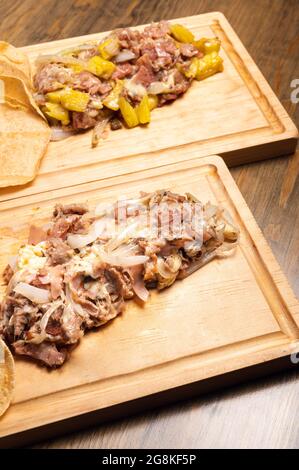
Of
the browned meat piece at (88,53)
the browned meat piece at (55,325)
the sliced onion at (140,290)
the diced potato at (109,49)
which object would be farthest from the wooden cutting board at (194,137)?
the browned meat piece at (55,325)

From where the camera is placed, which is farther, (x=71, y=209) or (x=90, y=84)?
(x=90, y=84)

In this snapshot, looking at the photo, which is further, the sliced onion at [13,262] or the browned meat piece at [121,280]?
the sliced onion at [13,262]

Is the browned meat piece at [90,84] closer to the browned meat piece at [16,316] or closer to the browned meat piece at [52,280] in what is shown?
the browned meat piece at [52,280]

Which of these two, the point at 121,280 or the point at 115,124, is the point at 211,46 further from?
the point at 121,280

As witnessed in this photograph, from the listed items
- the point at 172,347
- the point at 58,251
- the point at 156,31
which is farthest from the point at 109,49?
the point at 172,347

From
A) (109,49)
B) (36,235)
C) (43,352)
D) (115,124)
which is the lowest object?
(43,352)

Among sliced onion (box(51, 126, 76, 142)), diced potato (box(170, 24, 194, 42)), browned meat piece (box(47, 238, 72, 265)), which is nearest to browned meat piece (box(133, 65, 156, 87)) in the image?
diced potato (box(170, 24, 194, 42))
